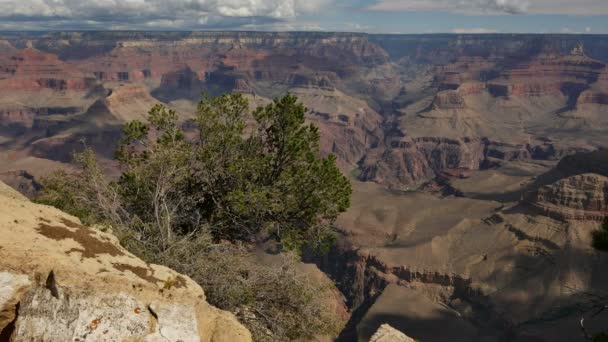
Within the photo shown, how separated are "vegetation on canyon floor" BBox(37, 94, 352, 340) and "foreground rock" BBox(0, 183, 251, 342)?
3964 mm

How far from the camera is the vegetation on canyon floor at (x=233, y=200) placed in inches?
693

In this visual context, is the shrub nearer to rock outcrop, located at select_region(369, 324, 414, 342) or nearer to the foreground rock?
rock outcrop, located at select_region(369, 324, 414, 342)

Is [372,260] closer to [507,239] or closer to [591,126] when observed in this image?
[507,239]

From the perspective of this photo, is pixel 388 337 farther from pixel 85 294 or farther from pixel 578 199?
pixel 578 199

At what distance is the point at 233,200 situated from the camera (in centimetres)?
1917

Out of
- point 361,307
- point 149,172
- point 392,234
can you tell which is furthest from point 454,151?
point 149,172

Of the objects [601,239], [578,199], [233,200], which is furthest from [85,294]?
[578,199]

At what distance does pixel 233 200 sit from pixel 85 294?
9093 millimetres

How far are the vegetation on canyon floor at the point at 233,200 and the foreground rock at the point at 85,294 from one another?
3964mm

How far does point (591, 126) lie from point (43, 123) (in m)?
229

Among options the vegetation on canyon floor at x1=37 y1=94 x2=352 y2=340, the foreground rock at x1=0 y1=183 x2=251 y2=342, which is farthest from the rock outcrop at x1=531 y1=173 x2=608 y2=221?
the foreground rock at x1=0 y1=183 x2=251 y2=342

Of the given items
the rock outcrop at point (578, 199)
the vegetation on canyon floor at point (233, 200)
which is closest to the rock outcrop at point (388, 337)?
the vegetation on canyon floor at point (233, 200)

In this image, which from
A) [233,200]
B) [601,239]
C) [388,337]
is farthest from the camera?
[388,337]

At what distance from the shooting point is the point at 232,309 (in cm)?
1673
